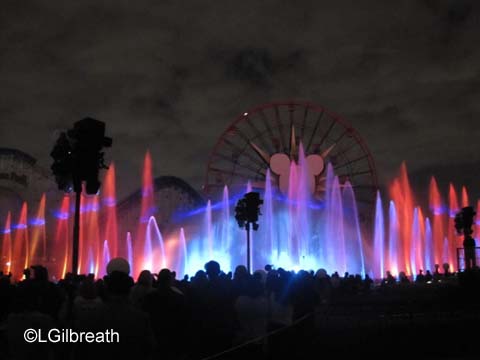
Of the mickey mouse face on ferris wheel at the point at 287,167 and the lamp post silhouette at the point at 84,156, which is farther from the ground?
the mickey mouse face on ferris wheel at the point at 287,167

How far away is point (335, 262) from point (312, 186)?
15.4 meters

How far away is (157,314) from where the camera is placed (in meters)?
5.65

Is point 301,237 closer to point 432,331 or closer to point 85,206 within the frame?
point 85,206

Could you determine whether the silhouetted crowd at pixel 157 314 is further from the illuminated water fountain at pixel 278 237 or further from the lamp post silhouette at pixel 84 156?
the illuminated water fountain at pixel 278 237

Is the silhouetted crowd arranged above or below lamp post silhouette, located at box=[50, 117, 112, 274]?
below

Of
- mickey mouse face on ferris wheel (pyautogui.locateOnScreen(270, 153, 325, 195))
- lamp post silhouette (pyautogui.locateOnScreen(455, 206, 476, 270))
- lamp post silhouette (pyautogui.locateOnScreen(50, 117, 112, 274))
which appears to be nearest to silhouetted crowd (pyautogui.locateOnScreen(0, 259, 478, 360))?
lamp post silhouette (pyautogui.locateOnScreen(50, 117, 112, 274))

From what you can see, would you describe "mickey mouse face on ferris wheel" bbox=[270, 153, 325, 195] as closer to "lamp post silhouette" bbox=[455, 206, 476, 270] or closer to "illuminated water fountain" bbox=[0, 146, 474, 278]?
"illuminated water fountain" bbox=[0, 146, 474, 278]

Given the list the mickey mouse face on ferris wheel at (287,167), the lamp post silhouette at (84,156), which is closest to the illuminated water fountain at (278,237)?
the mickey mouse face on ferris wheel at (287,167)

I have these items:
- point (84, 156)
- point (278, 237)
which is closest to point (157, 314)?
point (84, 156)

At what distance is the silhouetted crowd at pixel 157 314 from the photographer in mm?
4516

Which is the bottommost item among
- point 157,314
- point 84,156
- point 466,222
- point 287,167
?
A: point 157,314

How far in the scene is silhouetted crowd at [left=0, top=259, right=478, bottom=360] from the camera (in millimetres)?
4516

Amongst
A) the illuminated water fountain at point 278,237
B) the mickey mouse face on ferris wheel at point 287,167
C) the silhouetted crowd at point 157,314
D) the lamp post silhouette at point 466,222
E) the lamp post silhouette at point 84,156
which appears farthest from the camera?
the mickey mouse face on ferris wheel at point 287,167

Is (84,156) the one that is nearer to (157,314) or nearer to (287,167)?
(157,314)
